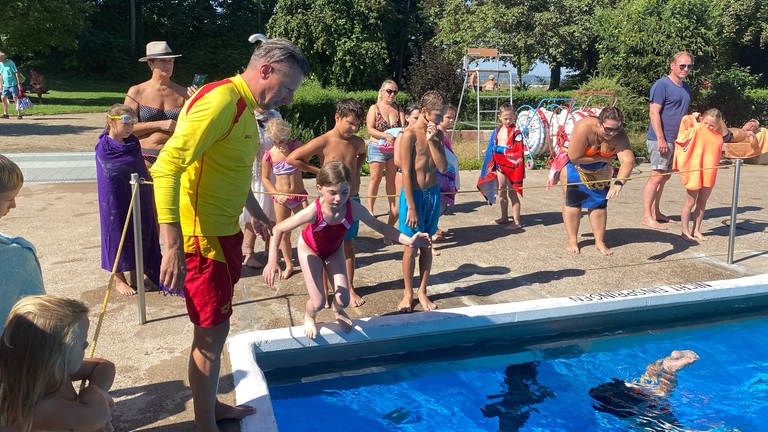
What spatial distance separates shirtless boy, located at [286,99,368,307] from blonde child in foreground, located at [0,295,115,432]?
3.23m

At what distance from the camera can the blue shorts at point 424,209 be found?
17.1 feet

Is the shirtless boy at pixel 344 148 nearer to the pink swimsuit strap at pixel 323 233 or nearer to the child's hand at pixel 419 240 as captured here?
the pink swimsuit strap at pixel 323 233

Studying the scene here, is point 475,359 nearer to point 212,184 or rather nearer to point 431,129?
point 431,129

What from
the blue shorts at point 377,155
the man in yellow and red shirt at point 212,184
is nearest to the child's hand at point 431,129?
the man in yellow and red shirt at point 212,184

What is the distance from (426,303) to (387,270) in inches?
44.6

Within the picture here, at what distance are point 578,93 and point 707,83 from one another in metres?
3.25

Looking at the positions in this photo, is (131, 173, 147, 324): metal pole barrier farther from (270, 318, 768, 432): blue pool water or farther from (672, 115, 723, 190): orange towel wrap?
(672, 115, 723, 190): orange towel wrap

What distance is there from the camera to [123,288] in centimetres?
534

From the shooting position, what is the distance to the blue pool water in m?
4.14

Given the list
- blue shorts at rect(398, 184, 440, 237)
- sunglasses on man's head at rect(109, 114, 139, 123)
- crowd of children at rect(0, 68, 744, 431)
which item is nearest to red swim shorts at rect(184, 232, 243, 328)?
crowd of children at rect(0, 68, 744, 431)

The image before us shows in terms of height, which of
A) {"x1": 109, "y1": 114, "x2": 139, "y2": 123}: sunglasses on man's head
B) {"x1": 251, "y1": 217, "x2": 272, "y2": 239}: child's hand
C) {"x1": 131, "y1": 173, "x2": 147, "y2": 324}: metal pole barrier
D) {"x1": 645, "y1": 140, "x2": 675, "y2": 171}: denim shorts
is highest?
{"x1": 109, "y1": 114, "x2": 139, "y2": 123}: sunglasses on man's head

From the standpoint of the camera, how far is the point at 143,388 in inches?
149

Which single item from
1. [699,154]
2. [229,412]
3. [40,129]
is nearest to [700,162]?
[699,154]

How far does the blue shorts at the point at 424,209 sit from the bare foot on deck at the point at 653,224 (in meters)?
4.04
